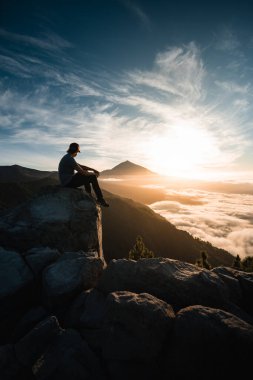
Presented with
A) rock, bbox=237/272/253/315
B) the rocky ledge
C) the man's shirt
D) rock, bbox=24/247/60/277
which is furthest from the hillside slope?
the rocky ledge

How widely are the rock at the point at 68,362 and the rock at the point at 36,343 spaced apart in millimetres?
229

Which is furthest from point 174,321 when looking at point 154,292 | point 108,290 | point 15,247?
point 15,247

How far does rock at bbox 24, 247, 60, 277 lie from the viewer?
8.09 m

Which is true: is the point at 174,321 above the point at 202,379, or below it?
above

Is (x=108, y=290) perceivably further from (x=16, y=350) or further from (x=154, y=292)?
(x=16, y=350)

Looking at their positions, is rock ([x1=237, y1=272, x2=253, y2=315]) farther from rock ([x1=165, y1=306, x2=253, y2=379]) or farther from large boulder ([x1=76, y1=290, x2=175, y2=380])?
large boulder ([x1=76, y1=290, x2=175, y2=380])

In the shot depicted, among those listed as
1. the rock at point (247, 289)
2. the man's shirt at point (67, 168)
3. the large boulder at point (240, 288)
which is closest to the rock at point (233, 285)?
the large boulder at point (240, 288)

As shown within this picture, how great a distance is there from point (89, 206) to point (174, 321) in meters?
7.71

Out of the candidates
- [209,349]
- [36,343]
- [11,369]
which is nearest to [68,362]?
[36,343]

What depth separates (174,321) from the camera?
18.6 feet

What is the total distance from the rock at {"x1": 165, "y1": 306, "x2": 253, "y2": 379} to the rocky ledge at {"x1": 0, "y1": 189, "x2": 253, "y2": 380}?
18 mm

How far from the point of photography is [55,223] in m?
10.7

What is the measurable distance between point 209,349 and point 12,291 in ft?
19.1

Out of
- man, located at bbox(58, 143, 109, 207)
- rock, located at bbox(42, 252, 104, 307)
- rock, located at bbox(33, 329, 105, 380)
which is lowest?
rock, located at bbox(33, 329, 105, 380)
